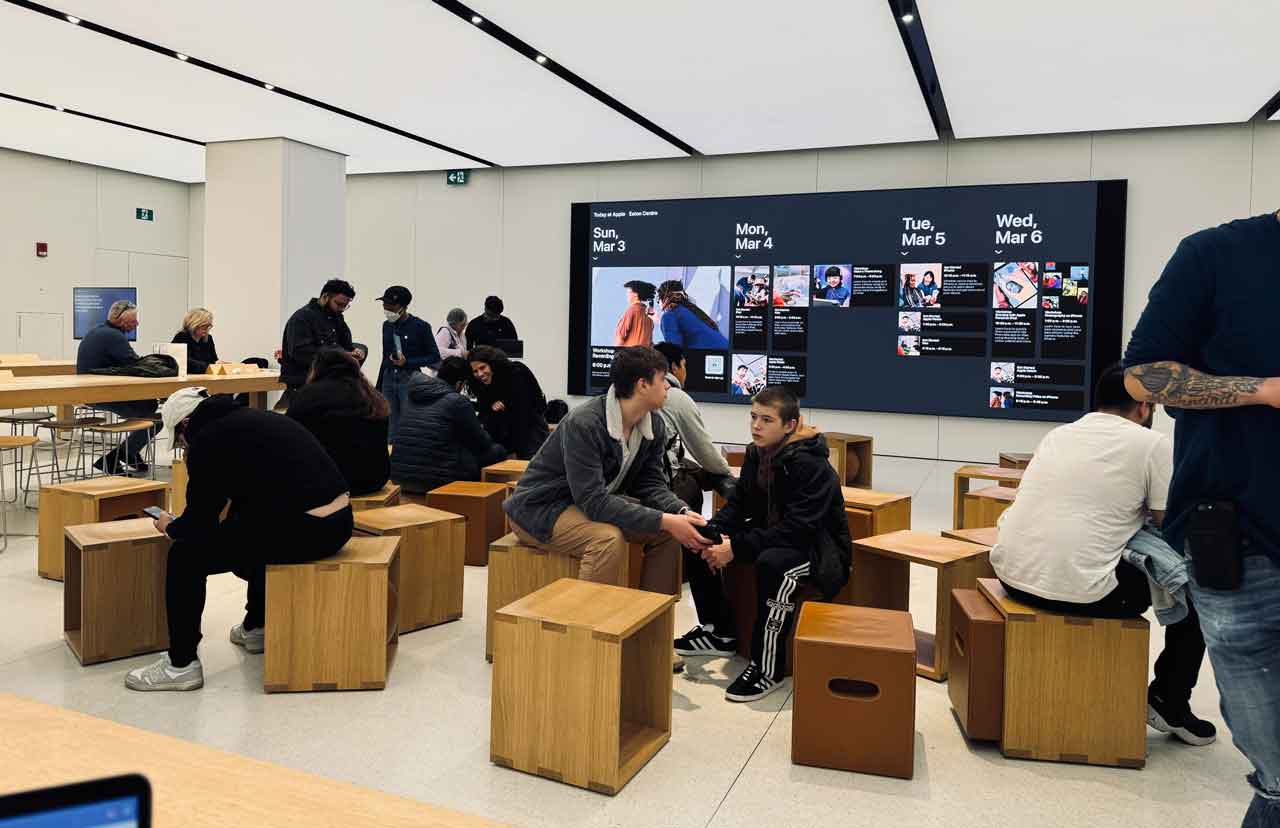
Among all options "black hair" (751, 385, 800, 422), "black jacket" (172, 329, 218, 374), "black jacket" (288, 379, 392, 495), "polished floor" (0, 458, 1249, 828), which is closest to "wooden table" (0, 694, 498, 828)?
"polished floor" (0, 458, 1249, 828)

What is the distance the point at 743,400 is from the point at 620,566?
712cm

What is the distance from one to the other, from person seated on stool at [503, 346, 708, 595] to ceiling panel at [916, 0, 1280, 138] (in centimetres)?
361

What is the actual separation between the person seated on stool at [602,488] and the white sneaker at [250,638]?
1072 mm

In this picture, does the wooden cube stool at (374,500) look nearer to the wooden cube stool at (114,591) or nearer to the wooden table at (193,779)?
the wooden cube stool at (114,591)

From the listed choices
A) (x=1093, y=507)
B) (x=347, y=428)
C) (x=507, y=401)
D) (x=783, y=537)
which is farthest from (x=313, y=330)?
(x=1093, y=507)

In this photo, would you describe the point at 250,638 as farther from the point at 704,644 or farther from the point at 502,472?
the point at 502,472

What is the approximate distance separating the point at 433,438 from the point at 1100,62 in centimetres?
531

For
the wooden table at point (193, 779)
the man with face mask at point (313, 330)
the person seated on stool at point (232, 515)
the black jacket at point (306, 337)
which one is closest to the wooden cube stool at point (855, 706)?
the person seated on stool at point (232, 515)

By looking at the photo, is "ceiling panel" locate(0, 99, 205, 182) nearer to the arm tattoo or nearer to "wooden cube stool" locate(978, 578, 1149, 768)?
"wooden cube stool" locate(978, 578, 1149, 768)

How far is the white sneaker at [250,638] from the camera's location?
3.74m

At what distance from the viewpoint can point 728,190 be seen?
10516 mm

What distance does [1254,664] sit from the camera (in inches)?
63.1

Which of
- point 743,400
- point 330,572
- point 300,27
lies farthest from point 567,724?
point 743,400

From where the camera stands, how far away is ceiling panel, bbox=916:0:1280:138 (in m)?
5.82
